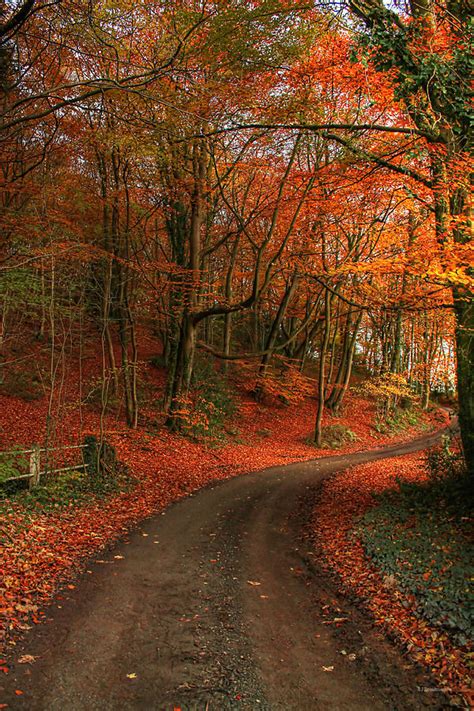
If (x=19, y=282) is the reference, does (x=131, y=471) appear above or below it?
below

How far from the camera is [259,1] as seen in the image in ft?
29.5

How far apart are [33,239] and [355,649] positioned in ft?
39.1

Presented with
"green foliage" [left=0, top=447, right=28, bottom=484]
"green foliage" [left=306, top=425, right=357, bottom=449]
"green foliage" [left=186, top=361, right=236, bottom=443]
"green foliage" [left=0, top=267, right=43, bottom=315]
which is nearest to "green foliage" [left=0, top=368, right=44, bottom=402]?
"green foliage" [left=186, top=361, right=236, bottom=443]

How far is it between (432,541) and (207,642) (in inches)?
146

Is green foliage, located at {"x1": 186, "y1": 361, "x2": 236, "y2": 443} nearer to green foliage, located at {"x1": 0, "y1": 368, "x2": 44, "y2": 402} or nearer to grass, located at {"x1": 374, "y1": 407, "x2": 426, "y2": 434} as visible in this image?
green foliage, located at {"x1": 0, "y1": 368, "x2": 44, "y2": 402}

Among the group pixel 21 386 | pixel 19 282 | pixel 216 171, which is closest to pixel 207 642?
pixel 19 282

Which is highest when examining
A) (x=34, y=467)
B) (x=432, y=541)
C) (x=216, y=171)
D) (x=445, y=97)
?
(x=216, y=171)

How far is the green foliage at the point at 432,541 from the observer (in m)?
5.06

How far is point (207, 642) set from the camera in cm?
471

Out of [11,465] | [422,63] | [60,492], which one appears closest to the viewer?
[422,63]

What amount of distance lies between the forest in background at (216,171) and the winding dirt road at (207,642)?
4132 millimetres

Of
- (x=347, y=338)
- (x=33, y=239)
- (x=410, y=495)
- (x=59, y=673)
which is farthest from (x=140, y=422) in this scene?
(x=347, y=338)

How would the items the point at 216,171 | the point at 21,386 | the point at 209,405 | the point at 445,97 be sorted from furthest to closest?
the point at 209,405, the point at 21,386, the point at 216,171, the point at 445,97

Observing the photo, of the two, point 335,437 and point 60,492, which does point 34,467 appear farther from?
point 335,437
